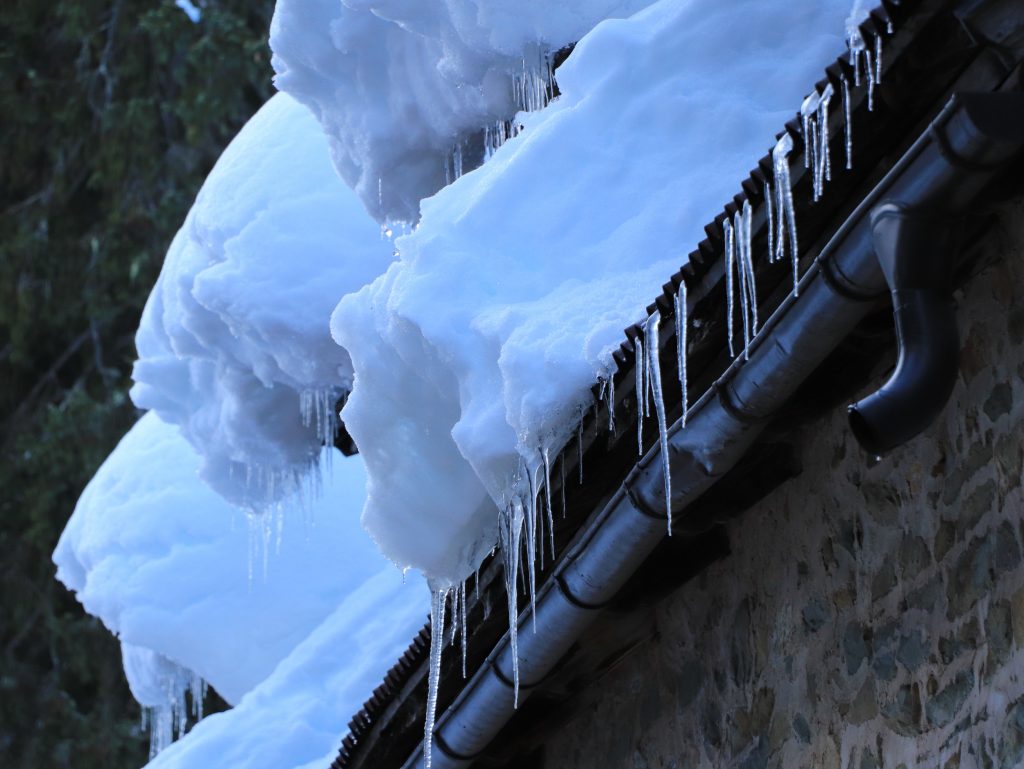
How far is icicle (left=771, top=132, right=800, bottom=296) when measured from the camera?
3.28 meters

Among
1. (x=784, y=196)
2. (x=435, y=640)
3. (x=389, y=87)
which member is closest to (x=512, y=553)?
(x=435, y=640)

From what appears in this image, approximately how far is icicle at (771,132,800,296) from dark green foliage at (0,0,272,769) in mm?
11064

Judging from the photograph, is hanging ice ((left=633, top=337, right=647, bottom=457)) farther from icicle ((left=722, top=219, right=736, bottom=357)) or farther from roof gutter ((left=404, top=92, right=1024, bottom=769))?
icicle ((left=722, top=219, right=736, bottom=357))

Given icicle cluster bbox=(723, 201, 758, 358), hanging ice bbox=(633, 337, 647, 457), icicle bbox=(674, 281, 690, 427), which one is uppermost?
icicle cluster bbox=(723, 201, 758, 358)

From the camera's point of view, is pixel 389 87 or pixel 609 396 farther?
pixel 389 87

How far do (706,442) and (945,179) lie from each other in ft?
2.56

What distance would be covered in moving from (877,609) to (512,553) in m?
0.85

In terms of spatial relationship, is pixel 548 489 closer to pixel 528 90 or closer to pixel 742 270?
pixel 742 270

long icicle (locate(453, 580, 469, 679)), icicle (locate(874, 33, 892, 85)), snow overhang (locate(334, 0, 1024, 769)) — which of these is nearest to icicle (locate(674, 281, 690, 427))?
snow overhang (locate(334, 0, 1024, 769))

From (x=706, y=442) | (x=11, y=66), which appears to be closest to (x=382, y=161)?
(x=706, y=442)

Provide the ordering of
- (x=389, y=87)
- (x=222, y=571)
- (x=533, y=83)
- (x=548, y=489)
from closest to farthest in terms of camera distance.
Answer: (x=548, y=489), (x=533, y=83), (x=389, y=87), (x=222, y=571)

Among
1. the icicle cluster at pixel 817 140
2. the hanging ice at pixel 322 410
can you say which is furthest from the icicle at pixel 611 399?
the hanging ice at pixel 322 410

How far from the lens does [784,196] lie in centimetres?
329

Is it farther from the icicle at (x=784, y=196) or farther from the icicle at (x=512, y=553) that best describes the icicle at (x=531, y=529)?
the icicle at (x=784, y=196)
